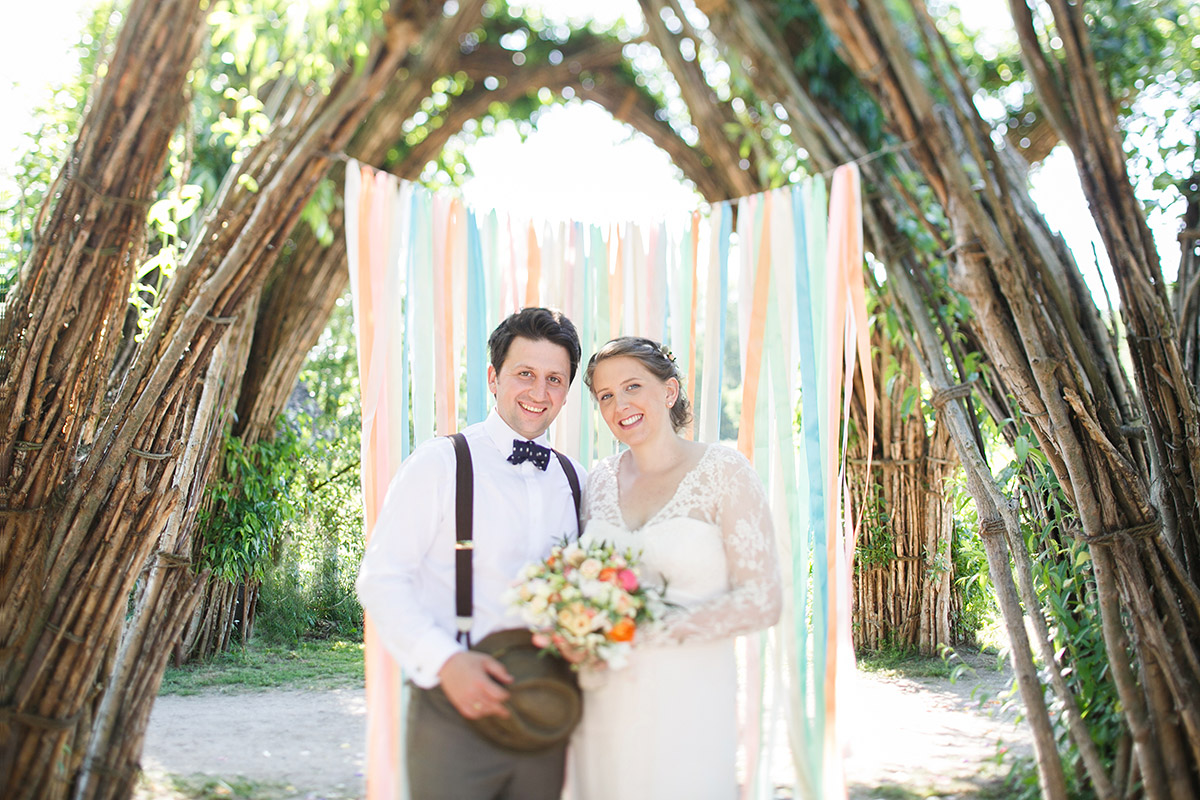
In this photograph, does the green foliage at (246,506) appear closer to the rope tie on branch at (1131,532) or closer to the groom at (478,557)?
the groom at (478,557)

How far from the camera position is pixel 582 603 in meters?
1.49

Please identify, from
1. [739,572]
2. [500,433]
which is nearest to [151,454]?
[500,433]

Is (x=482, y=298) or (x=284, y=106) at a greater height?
(x=284, y=106)

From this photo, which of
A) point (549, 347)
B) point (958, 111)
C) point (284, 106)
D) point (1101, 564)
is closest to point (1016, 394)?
point (1101, 564)

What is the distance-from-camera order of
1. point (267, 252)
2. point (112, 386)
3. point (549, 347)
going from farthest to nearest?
point (112, 386) → point (267, 252) → point (549, 347)

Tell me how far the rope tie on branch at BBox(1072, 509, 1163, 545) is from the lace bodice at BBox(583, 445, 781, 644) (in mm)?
1121

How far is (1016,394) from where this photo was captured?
8.22 ft

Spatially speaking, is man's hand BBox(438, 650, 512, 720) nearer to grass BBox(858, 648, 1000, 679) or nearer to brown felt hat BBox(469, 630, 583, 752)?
brown felt hat BBox(469, 630, 583, 752)

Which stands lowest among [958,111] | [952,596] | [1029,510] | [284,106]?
[952,596]

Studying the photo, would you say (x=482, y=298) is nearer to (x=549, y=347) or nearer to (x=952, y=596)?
(x=549, y=347)

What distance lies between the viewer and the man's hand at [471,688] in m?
1.47

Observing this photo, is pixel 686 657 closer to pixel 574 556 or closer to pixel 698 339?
pixel 574 556

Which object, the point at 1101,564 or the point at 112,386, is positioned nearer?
the point at 1101,564

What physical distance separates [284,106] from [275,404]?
1.54 m
